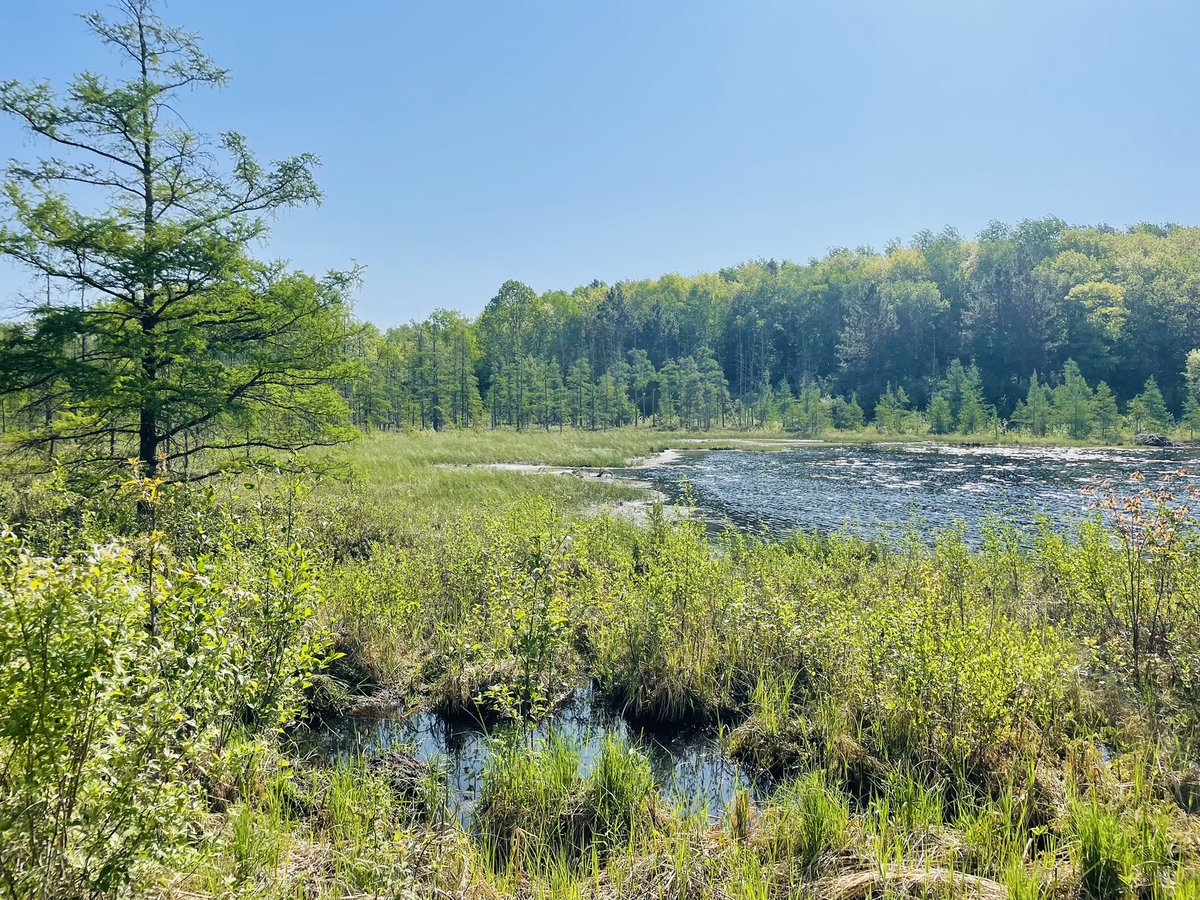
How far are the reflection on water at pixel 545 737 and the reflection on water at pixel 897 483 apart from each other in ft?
23.2

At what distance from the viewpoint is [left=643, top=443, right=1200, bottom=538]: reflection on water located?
1795cm

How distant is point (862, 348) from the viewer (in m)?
86.3

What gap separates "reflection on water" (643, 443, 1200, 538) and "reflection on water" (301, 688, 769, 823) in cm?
709

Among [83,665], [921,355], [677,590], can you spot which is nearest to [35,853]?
[83,665]

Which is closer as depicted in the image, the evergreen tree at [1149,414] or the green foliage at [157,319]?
the green foliage at [157,319]

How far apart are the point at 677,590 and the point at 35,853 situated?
21.6 feet

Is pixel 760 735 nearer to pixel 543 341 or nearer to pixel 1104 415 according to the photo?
pixel 1104 415

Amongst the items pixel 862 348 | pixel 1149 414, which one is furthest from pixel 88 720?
pixel 862 348

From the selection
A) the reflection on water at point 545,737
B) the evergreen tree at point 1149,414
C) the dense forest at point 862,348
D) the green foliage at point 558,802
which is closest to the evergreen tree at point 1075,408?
the dense forest at point 862,348

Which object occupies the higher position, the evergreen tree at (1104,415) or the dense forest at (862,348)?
the dense forest at (862,348)

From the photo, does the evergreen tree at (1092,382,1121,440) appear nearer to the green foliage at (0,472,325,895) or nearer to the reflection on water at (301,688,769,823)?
the reflection on water at (301,688,769,823)

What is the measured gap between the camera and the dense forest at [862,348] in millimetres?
66375

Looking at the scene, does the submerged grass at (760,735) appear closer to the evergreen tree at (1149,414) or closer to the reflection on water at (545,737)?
the reflection on water at (545,737)

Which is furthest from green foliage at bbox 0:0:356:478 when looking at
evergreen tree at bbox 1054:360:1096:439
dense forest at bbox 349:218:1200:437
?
evergreen tree at bbox 1054:360:1096:439
